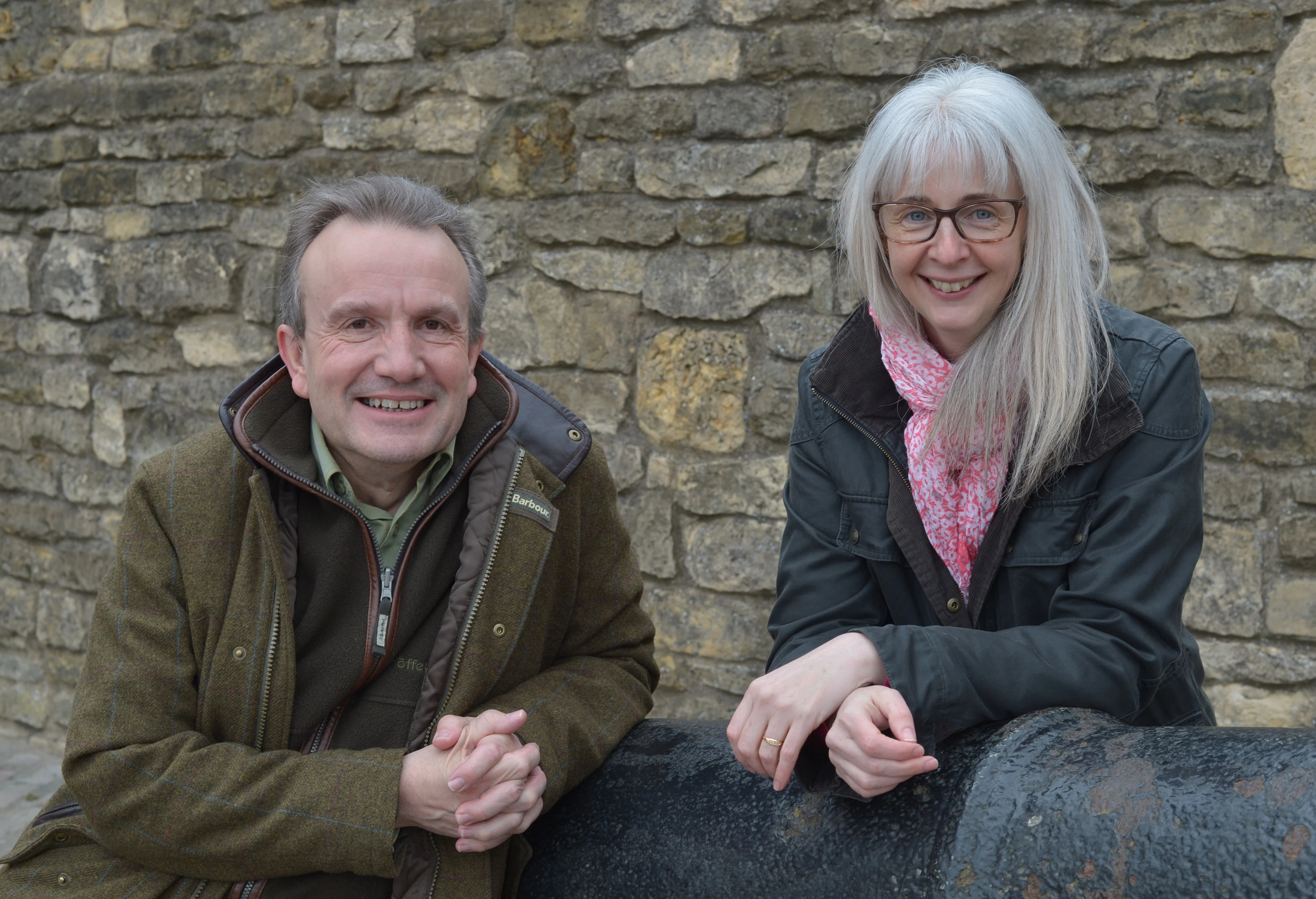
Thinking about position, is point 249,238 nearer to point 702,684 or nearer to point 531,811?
A: point 702,684

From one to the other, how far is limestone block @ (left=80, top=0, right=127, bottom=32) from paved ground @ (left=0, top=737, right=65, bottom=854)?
2739 mm

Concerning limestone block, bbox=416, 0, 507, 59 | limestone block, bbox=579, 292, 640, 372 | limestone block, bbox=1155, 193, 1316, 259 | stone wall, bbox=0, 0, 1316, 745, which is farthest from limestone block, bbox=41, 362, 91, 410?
limestone block, bbox=1155, 193, 1316, 259

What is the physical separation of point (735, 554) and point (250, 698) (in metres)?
2.25

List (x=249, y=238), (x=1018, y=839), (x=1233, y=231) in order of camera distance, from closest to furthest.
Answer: (x=1018, y=839) → (x=1233, y=231) → (x=249, y=238)

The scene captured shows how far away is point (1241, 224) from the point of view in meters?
2.98

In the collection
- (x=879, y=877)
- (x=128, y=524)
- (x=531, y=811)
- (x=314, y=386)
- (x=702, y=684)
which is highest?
(x=314, y=386)

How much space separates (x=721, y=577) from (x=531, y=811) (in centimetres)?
224

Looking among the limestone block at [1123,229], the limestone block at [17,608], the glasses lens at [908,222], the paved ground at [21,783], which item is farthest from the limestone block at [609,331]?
the limestone block at [17,608]

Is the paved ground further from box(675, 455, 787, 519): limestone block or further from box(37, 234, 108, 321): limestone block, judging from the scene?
box(675, 455, 787, 519): limestone block

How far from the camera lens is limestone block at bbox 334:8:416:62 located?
4000 mm

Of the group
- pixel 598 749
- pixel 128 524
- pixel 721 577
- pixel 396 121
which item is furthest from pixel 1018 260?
pixel 396 121

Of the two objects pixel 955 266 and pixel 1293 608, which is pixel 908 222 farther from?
pixel 1293 608

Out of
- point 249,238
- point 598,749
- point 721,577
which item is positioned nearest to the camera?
point 598,749

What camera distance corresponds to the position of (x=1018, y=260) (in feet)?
5.57
